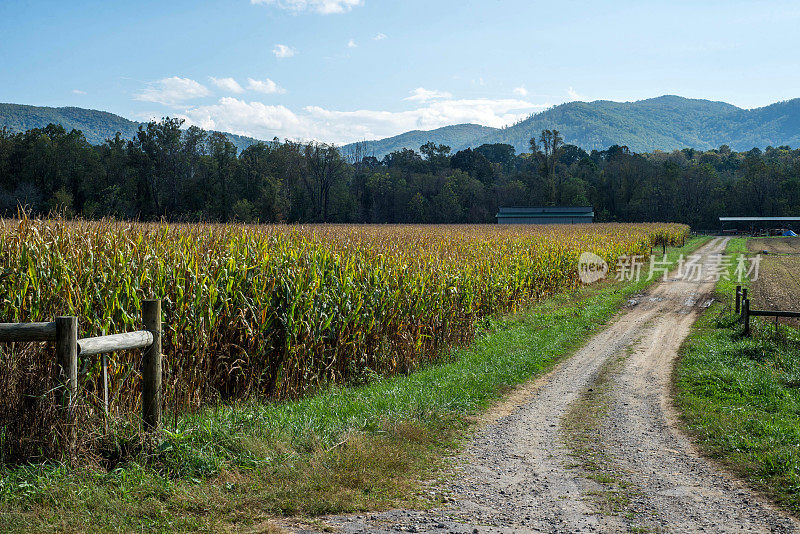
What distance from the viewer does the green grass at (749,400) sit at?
20.9 ft

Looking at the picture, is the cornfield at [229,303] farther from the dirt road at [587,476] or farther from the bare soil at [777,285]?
the bare soil at [777,285]

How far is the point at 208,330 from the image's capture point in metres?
8.26

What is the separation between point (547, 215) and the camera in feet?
260

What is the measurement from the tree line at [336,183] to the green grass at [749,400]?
108ft

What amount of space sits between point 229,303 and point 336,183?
84.0m

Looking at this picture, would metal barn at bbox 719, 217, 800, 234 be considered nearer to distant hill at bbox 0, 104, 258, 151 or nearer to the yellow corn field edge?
the yellow corn field edge

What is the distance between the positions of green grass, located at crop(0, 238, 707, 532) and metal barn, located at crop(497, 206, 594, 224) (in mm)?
71370

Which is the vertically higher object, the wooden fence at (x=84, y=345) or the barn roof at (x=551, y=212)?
the barn roof at (x=551, y=212)

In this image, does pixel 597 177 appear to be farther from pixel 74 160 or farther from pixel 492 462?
pixel 492 462

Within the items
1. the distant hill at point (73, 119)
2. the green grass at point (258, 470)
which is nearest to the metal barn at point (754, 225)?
the green grass at point (258, 470)

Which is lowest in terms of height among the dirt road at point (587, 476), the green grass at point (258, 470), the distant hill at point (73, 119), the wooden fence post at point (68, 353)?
the dirt road at point (587, 476)

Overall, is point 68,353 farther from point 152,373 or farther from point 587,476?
point 587,476

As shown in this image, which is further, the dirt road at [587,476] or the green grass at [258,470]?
the dirt road at [587,476]

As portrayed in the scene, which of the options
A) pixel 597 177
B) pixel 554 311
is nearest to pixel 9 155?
→ pixel 554 311
